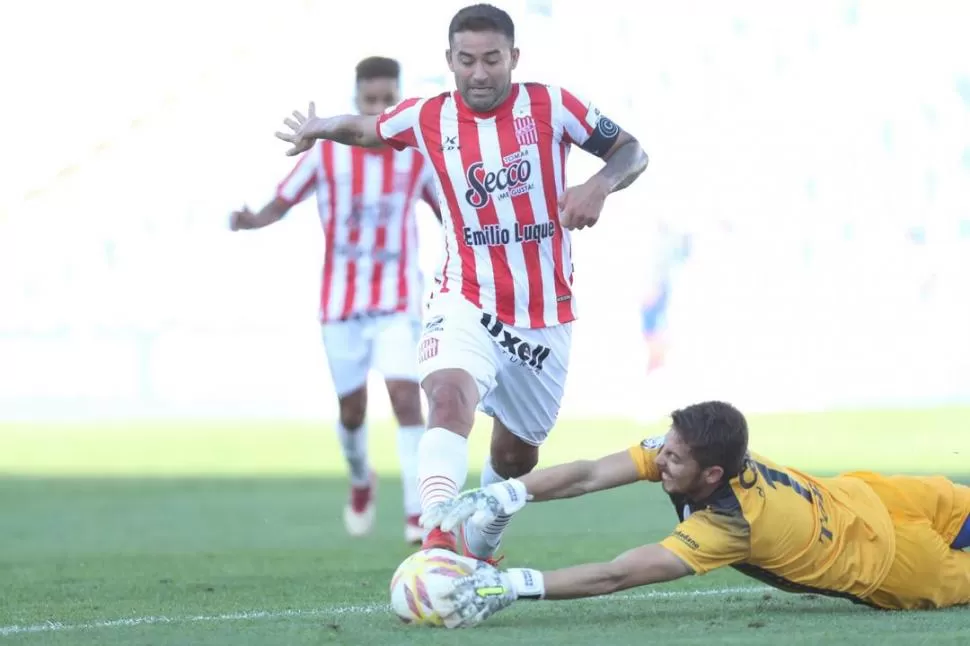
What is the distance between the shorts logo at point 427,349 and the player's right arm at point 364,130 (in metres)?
0.80

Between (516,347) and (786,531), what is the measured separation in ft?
4.94

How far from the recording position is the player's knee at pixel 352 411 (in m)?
9.86

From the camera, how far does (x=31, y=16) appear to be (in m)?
24.6

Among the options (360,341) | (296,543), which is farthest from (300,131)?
(296,543)

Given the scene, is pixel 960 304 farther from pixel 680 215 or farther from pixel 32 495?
pixel 32 495

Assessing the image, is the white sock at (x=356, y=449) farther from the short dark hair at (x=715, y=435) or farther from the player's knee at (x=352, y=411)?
the short dark hair at (x=715, y=435)

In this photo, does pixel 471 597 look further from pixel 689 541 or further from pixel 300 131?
pixel 300 131

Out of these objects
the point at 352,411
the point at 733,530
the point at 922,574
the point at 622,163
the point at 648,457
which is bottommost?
the point at 922,574

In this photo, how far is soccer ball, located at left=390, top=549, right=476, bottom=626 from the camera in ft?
16.6

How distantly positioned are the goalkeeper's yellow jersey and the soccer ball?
0.66m

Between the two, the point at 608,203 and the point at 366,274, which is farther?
the point at 608,203

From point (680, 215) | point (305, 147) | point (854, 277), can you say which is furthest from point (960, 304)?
point (305, 147)

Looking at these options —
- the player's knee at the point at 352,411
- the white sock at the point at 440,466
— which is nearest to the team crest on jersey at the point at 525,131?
the white sock at the point at 440,466

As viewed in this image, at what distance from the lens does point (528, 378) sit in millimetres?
6492
